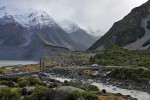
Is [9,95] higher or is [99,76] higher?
[99,76]

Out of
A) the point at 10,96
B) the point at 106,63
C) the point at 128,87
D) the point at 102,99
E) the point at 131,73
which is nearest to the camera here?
the point at 10,96

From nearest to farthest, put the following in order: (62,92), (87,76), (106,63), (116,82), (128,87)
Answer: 1. (62,92)
2. (128,87)
3. (116,82)
4. (87,76)
5. (106,63)

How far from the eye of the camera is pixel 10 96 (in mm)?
38375

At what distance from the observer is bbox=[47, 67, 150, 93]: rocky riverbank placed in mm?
78688

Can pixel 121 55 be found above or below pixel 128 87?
above

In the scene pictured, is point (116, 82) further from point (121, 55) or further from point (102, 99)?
point (121, 55)

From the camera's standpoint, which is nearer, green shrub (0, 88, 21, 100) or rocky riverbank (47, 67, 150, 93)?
green shrub (0, 88, 21, 100)

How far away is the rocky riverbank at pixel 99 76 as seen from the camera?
7869cm

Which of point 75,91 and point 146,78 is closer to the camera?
point 75,91

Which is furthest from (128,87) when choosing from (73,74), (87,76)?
(73,74)

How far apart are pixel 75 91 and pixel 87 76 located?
214 feet

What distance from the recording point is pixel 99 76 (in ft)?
326

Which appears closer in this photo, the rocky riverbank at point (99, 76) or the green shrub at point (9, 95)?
the green shrub at point (9, 95)

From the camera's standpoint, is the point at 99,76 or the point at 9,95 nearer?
the point at 9,95
